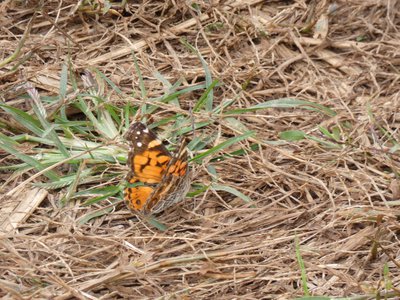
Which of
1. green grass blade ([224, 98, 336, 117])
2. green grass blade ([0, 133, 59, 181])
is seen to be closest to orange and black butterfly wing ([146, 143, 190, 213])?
green grass blade ([0, 133, 59, 181])

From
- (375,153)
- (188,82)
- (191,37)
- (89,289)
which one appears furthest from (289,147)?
(89,289)

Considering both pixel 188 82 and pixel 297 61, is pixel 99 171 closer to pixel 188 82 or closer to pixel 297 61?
pixel 188 82

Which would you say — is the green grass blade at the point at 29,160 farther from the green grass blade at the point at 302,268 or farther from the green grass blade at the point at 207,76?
the green grass blade at the point at 302,268

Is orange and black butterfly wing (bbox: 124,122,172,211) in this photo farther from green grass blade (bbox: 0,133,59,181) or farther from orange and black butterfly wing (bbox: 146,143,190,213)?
green grass blade (bbox: 0,133,59,181)

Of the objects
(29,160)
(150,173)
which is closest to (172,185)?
(150,173)

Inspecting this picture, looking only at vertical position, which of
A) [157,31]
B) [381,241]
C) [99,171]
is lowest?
[381,241]

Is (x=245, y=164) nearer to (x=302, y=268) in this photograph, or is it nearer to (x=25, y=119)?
(x=302, y=268)
